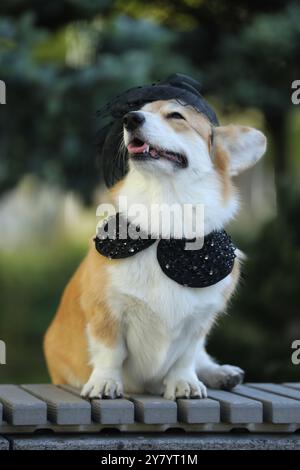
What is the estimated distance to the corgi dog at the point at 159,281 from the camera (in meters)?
3.00

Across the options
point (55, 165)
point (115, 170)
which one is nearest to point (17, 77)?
point (55, 165)

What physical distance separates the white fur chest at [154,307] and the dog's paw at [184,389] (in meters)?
0.07

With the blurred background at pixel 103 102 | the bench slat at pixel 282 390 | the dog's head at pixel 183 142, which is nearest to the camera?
the dog's head at pixel 183 142

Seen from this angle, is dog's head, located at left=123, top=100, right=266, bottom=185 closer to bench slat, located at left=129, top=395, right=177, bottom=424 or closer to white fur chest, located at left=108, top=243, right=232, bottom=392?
white fur chest, located at left=108, top=243, right=232, bottom=392

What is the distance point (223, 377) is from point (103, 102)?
3150 mm

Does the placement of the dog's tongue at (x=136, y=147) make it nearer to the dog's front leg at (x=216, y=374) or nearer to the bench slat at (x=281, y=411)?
the dog's front leg at (x=216, y=374)

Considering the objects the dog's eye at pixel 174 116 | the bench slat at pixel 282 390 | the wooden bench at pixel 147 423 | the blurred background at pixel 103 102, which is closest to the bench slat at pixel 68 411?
the wooden bench at pixel 147 423

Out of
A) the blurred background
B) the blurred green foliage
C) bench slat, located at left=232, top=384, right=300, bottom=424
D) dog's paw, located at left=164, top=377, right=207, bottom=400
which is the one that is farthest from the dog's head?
the blurred green foliage

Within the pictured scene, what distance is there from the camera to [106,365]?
308 cm

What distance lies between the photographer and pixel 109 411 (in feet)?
9.18

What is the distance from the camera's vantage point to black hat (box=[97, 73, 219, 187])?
3174 millimetres
